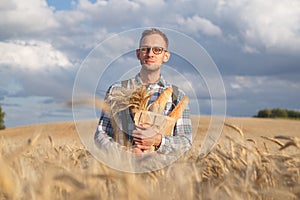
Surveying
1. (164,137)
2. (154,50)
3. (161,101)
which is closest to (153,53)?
(154,50)

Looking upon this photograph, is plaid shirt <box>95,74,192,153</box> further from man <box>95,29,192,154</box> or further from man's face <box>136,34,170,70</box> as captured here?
man's face <box>136,34,170,70</box>

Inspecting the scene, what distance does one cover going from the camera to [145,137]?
2648 millimetres

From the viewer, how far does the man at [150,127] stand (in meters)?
2.64

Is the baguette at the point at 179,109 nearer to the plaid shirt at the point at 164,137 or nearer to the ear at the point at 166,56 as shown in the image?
the plaid shirt at the point at 164,137

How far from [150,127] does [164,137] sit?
34cm

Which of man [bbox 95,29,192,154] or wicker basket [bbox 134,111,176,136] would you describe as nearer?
wicker basket [bbox 134,111,176,136]

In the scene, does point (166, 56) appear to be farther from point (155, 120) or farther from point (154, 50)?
point (155, 120)

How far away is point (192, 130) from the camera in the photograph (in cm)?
326

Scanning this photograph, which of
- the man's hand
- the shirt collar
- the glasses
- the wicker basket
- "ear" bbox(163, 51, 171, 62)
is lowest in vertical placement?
the man's hand

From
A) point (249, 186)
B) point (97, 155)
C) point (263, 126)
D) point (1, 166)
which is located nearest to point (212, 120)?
point (97, 155)

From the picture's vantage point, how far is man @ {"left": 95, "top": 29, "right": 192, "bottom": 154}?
2641mm

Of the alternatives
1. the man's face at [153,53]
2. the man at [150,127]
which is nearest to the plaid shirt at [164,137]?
the man at [150,127]

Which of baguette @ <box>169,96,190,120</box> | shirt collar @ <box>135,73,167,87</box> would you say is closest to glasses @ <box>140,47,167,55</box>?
shirt collar @ <box>135,73,167,87</box>

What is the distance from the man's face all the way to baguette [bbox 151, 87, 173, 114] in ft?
0.64
